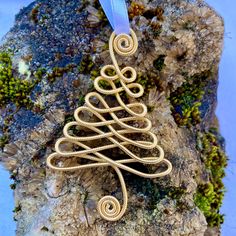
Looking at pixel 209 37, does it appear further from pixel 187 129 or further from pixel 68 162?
pixel 68 162

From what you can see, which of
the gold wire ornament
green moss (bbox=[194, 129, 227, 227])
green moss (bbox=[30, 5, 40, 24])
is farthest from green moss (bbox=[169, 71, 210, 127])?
green moss (bbox=[30, 5, 40, 24])

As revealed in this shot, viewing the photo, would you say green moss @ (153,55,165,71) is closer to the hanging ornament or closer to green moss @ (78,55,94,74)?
the hanging ornament

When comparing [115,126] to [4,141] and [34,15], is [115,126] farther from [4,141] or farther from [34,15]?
[34,15]

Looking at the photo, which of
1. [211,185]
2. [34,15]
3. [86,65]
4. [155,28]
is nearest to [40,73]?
[86,65]

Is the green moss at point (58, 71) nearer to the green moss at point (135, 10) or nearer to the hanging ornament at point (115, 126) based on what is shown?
the hanging ornament at point (115, 126)

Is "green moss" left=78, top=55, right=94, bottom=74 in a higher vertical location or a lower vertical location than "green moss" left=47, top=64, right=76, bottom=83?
higher

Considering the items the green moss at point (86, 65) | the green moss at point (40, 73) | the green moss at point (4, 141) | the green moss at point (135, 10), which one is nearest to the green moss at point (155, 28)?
the green moss at point (135, 10)
